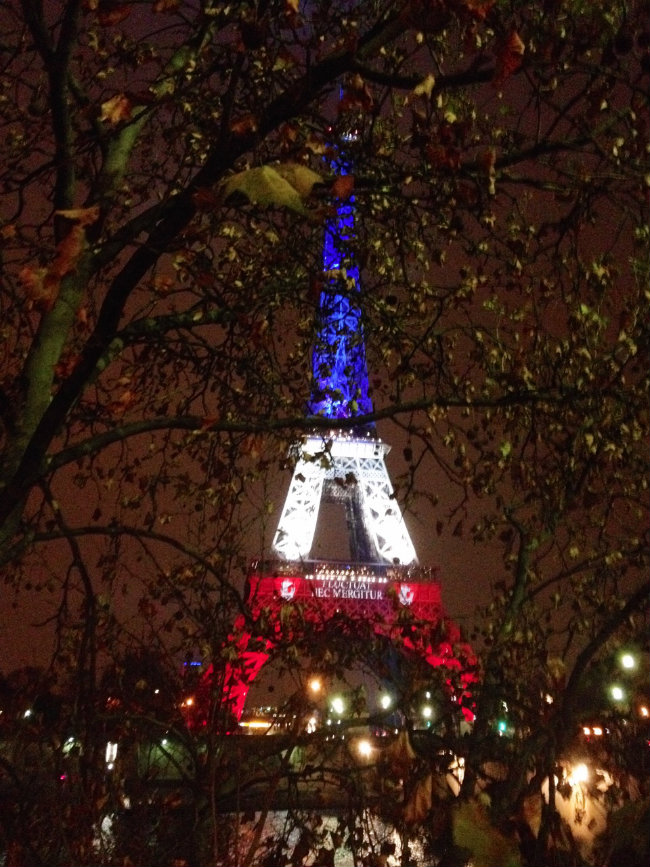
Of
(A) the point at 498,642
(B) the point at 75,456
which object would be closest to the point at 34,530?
(B) the point at 75,456

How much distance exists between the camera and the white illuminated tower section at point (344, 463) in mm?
5805

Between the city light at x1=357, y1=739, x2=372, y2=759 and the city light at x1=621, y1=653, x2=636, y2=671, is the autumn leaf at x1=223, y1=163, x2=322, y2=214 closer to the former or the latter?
the city light at x1=621, y1=653, x2=636, y2=671

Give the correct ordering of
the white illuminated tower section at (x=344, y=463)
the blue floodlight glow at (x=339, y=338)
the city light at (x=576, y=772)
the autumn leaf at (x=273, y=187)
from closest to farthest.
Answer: the autumn leaf at (x=273, y=187) < the city light at (x=576, y=772) < the blue floodlight glow at (x=339, y=338) < the white illuminated tower section at (x=344, y=463)

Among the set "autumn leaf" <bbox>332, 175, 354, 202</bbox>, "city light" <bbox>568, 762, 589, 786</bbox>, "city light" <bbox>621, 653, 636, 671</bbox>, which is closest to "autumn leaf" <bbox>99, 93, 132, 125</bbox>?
"autumn leaf" <bbox>332, 175, 354, 202</bbox>

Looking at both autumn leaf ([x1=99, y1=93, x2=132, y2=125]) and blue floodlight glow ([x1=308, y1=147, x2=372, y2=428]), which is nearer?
autumn leaf ([x1=99, y1=93, x2=132, y2=125])

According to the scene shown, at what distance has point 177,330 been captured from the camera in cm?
490

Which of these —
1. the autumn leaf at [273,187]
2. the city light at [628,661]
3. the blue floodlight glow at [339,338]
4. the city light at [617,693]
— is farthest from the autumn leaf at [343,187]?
the city light at [617,693]

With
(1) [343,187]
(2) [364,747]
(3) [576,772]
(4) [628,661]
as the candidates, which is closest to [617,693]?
(4) [628,661]

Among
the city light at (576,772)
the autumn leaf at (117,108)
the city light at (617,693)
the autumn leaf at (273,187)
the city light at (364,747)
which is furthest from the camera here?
the city light at (364,747)

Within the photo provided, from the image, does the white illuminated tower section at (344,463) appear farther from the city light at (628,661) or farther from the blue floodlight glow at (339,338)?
the city light at (628,661)

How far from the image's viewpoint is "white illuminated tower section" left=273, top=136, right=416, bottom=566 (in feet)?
19.0

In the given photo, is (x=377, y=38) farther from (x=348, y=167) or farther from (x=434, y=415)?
(x=434, y=415)

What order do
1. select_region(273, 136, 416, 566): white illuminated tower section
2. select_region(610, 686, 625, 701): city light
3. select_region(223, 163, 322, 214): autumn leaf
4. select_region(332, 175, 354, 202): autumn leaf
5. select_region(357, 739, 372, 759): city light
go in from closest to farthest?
select_region(223, 163, 322, 214): autumn leaf → select_region(332, 175, 354, 202): autumn leaf → select_region(610, 686, 625, 701): city light → select_region(273, 136, 416, 566): white illuminated tower section → select_region(357, 739, 372, 759): city light

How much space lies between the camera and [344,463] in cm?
3155
